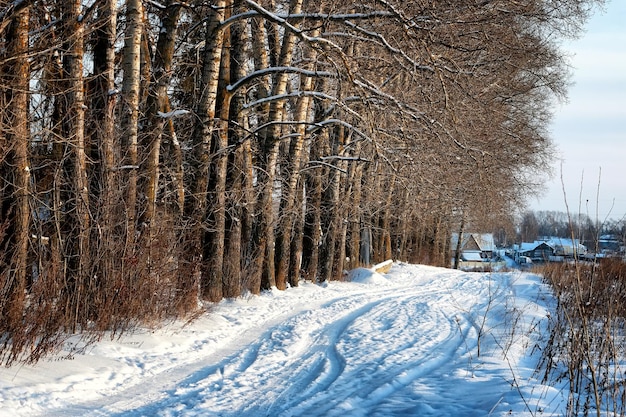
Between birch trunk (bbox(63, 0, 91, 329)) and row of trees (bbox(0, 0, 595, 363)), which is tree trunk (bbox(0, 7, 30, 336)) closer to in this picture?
row of trees (bbox(0, 0, 595, 363))

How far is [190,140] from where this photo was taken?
15.7 meters

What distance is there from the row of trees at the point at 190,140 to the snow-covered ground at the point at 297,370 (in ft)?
2.28

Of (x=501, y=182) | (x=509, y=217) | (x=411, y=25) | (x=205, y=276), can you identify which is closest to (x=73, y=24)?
(x=411, y=25)

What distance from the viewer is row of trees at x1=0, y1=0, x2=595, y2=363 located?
837 cm

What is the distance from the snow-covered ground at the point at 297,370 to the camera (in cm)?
623

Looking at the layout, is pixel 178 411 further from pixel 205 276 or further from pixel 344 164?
pixel 344 164

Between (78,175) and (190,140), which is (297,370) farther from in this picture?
(190,140)

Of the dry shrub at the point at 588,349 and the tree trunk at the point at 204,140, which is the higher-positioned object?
the tree trunk at the point at 204,140

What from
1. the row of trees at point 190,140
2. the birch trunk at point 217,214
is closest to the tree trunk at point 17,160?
the row of trees at point 190,140

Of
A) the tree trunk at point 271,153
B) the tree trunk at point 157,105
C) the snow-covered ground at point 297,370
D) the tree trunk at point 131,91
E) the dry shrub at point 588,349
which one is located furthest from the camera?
the tree trunk at point 271,153

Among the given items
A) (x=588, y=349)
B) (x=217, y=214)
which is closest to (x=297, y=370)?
(x=588, y=349)

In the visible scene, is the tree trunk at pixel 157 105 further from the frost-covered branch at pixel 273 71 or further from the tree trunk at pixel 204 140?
the frost-covered branch at pixel 273 71

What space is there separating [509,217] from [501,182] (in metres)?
13.7

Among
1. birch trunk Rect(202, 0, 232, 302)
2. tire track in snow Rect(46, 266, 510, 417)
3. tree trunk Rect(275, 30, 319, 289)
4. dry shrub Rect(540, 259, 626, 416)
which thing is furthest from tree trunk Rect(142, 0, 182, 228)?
dry shrub Rect(540, 259, 626, 416)
